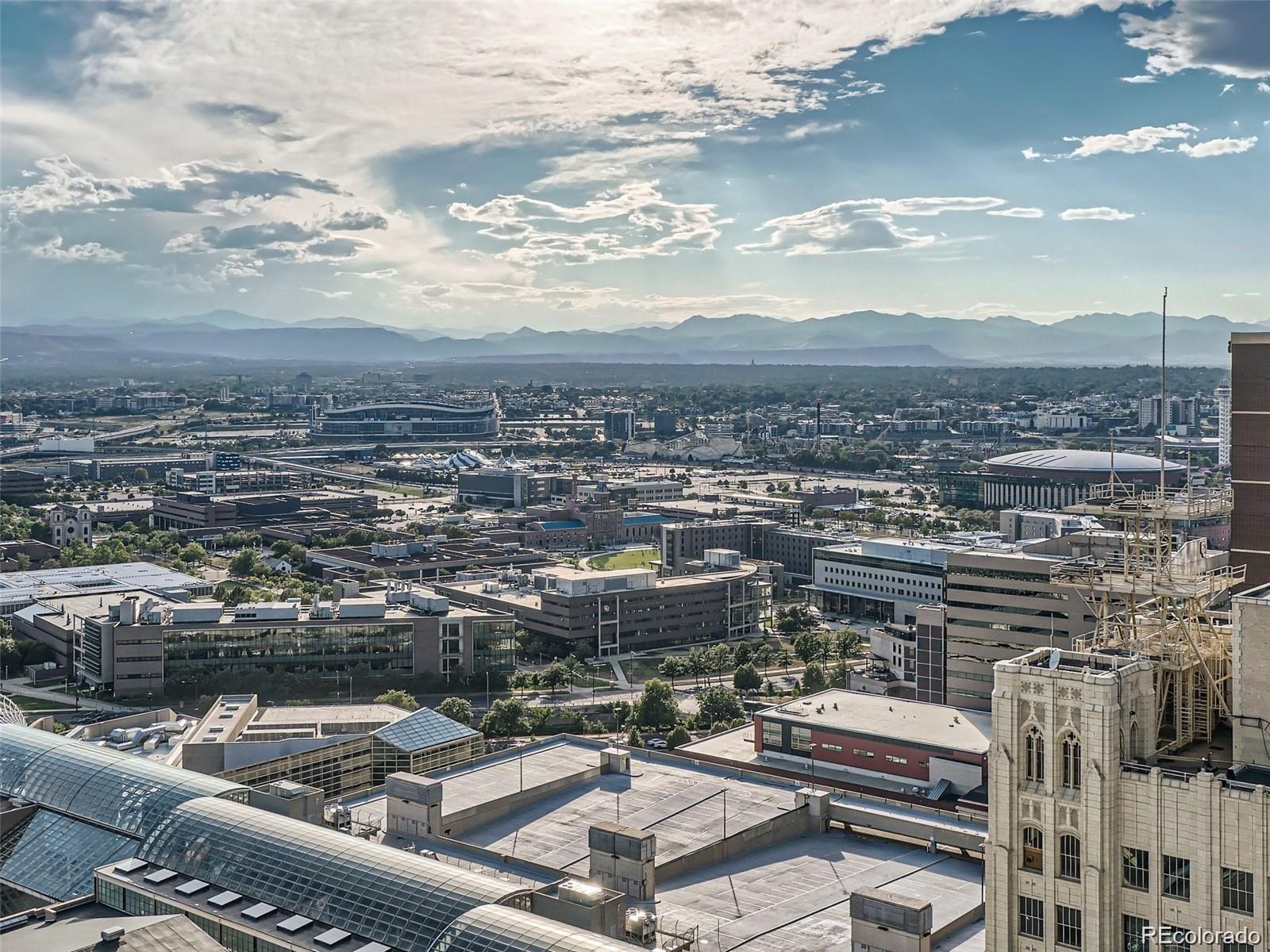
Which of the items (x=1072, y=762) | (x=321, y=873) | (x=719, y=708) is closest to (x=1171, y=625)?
(x=1072, y=762)

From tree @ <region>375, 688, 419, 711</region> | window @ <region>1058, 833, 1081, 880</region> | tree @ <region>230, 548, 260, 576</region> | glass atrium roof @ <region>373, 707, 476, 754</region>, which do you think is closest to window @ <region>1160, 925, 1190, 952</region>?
window @ <region>1058, 833, 1081, 880</region>

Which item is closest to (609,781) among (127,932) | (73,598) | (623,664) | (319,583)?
(127,932)

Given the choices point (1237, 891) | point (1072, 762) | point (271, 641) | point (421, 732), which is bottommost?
point (271, 641)

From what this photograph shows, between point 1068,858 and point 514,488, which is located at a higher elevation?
point 1068,858

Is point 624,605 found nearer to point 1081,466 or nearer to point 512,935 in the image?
point 512,935

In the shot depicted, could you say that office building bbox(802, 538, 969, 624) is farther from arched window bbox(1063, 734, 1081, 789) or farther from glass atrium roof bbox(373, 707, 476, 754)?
arched window bbox(1063, 734, 1081, 789)

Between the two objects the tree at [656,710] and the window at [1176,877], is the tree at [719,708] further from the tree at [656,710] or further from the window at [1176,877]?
the window at [1176,877]

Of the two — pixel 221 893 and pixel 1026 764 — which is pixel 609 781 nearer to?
pixel 221 893

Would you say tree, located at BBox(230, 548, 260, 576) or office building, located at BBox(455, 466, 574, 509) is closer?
tree, located at BBox(230, 548, 260, 576)
